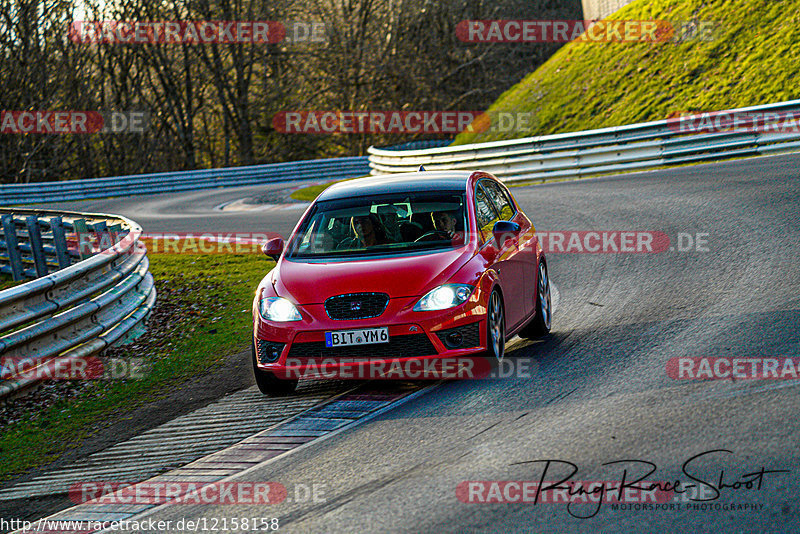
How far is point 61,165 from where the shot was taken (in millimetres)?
45375

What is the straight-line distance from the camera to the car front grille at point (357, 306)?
7234 millimetres

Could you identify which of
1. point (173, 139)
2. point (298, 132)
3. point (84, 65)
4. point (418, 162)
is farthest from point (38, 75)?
point (418, 162)

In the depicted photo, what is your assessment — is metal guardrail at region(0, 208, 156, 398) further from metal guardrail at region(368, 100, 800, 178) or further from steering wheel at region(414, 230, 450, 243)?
metal guardrail at region(368, 100, 800, 178)

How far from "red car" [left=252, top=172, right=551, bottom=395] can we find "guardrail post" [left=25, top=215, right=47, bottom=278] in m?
9.06

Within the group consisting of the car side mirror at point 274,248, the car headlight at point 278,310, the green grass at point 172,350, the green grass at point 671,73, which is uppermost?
the green grass at point 671,73

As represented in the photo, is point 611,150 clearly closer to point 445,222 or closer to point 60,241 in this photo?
point 60,241

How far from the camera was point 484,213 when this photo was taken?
8.75 meters

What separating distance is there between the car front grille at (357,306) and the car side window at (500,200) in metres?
2.36

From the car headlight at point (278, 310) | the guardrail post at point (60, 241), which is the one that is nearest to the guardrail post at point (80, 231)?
the guardrail post at point (60, 241)

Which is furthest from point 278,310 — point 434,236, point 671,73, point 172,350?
point 671,73

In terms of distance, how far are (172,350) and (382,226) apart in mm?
3176

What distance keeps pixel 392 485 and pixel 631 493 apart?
4.30ft

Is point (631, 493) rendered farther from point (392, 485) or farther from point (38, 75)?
point (38, 75)

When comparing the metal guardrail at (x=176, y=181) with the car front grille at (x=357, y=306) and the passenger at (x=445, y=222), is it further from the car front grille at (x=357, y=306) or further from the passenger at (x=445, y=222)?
the car front grille at (x=357, y=306)
